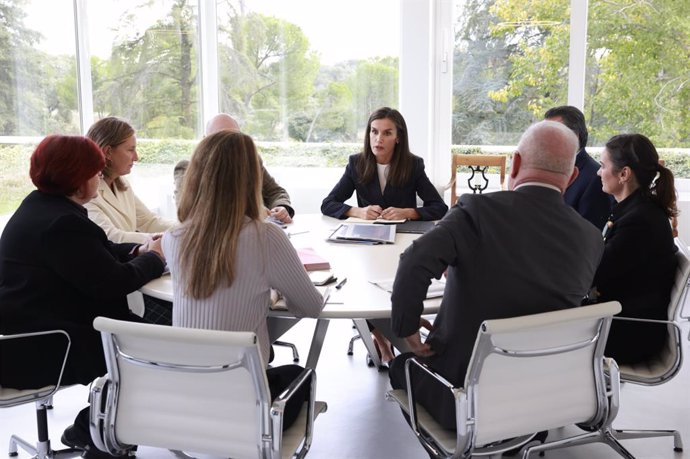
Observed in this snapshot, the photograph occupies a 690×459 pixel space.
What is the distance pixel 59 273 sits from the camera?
2301mm

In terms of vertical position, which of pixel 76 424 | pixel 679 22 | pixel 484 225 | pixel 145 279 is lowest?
pixel 76 424

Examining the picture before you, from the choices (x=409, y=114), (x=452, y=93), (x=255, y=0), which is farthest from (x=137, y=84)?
(x=452, y=93)

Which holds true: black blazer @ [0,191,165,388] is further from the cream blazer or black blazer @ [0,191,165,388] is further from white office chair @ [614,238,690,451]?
white office chair @ [614,238,690,451]

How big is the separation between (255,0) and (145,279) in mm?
4487

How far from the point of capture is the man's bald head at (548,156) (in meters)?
2.05

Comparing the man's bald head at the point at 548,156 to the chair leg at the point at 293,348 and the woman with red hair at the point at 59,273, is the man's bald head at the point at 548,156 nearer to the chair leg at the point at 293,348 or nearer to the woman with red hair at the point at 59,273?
the woman with red hair at the point at 59,273

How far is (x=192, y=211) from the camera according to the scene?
2072 mm

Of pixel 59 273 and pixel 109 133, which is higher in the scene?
pixel 109 133

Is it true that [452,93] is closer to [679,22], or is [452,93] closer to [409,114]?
[409,114]

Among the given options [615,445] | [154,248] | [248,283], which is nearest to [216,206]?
[248,283]

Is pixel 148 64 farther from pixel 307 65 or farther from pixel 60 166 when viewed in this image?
pixel 60 166

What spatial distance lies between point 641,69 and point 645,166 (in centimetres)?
336

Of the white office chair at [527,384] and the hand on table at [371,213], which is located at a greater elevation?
the hand on table at [371,213]

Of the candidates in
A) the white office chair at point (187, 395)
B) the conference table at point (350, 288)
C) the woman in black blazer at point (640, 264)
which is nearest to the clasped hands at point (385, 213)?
the conference table at point (350, 288)
